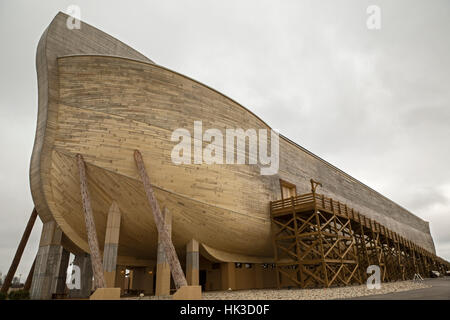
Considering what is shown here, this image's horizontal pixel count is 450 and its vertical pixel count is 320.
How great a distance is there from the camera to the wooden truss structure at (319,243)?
13719 millimetres

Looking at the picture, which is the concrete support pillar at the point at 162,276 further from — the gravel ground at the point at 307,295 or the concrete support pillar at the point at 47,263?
the concrete support pillar at the point at 47,263

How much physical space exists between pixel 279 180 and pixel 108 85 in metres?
11.4

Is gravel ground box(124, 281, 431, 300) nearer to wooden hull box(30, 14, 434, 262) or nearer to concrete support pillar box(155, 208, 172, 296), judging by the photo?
concrete support pillar box(155, 208, 172, 296)

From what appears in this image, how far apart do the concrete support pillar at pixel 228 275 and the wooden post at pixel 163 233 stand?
7.64m

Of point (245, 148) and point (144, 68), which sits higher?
point (144, 68)

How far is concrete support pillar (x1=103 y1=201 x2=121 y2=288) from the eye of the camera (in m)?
10.3

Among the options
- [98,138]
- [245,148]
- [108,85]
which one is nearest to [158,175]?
[98,138]

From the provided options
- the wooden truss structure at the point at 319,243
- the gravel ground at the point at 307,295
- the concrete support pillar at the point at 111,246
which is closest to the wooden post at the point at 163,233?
the concrete support pillar at the point at 111,246

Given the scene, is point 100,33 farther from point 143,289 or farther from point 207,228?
point 143,289

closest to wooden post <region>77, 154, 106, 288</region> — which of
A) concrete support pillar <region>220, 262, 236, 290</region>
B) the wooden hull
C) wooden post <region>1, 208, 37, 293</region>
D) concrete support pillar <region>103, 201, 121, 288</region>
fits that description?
the wooden hull

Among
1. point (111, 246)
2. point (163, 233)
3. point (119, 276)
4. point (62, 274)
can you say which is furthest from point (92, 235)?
point (119, 276)

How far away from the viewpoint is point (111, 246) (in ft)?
35.7

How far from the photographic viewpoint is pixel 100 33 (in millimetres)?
14633

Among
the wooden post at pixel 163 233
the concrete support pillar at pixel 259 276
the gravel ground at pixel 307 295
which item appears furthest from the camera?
the concrete support pillar at pixel 259 276
